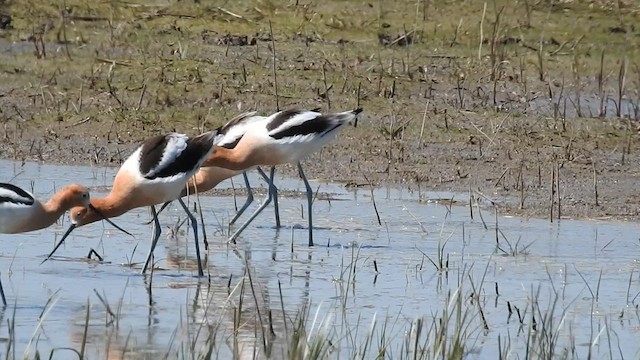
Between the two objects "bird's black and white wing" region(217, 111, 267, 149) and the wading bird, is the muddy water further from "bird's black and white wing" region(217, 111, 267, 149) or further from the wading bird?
"bird's black and white wing" region(217, 111, 267, 149)

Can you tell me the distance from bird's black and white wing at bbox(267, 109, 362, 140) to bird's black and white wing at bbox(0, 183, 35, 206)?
267cm

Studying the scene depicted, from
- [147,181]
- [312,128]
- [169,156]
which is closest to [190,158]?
[169,156]

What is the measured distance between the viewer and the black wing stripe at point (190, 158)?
8312 millimetres

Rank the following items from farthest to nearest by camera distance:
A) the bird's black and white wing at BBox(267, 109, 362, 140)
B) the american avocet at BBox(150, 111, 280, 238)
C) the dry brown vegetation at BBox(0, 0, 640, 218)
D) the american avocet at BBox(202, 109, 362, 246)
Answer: the dry brown vegetation at BBox(0, 0, 640, 218) < the bird's black and white wing at BBox(267, 109, 362, 140) < the american avocet at BBox(150, 111, 280, 238) < the american avocet at BBox(202, 109, 362, 246)

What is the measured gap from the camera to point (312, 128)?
33.0 ft

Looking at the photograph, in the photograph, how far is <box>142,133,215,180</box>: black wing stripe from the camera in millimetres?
8312

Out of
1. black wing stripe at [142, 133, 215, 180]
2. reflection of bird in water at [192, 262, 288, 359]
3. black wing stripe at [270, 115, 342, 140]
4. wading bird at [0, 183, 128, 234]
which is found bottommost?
reflection of bird in water at [192, 262, 288, 359]

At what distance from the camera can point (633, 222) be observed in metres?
10.3

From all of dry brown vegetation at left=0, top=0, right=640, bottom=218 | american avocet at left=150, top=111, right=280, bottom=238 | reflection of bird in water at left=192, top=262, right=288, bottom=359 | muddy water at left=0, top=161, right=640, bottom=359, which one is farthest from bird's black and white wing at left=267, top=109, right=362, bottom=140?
reflection of bird in water at left=192, top=262, right=288, bottom=359

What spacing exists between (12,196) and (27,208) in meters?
0.12

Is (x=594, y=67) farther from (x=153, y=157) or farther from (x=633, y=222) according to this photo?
(x=153, y=157)

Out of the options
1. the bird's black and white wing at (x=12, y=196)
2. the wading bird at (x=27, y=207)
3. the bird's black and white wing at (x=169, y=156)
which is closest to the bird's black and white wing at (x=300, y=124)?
the bird's black and white wing at (x=169, y=156)

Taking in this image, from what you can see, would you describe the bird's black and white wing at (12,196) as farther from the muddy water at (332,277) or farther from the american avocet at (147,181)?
the american avocet at (147,181)

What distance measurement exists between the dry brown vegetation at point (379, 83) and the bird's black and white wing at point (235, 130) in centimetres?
131
